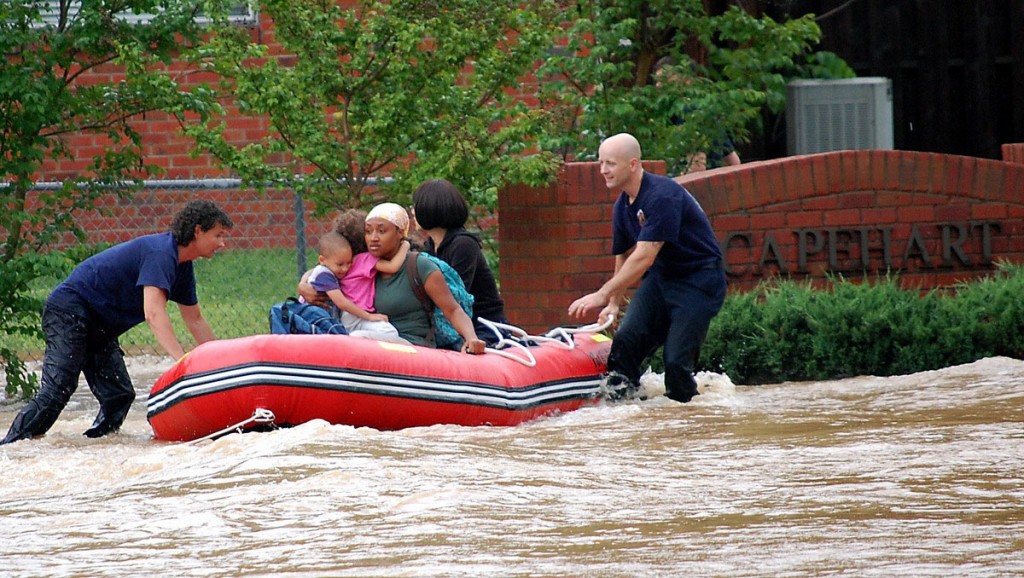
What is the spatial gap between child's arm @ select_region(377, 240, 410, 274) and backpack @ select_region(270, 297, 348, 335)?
0.38 metres

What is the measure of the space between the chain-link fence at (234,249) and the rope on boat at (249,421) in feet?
13.5

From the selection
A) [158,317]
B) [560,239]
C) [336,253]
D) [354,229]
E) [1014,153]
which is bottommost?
[158,317]

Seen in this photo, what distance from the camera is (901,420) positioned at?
26.0 ft

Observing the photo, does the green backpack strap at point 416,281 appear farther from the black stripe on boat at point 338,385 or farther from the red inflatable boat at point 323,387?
the black stripe on boat at point 338,385

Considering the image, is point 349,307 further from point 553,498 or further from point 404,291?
point 553,498

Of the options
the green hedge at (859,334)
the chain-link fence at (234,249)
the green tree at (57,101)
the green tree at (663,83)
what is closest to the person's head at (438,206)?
the green hedge at (859,334)

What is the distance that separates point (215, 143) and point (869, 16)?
8371 millimetres

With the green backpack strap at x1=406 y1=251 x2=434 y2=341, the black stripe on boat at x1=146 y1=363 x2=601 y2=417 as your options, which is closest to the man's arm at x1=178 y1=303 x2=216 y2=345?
the black stripe on boat at x1=146 y1=363 x2=601 y2=417

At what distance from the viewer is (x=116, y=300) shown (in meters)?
8.37

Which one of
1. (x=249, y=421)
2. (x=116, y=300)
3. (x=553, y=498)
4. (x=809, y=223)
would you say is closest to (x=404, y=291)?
(x=249, y=421)

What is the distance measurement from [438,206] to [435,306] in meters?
0.64

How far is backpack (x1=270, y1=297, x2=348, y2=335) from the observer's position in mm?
8242

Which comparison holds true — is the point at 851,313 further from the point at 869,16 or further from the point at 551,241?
the point at 869,16

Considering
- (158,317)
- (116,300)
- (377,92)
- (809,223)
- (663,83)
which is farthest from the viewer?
(663,83)
